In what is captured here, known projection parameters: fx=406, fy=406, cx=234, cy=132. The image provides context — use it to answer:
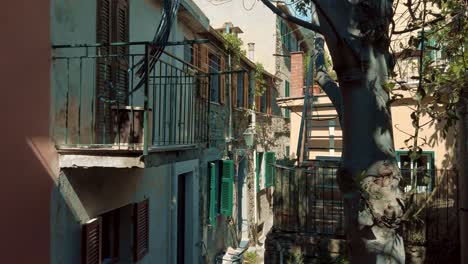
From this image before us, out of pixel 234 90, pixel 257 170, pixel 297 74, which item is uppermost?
pixel 297 74

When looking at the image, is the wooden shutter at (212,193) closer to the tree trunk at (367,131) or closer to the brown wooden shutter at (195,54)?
the brown wooden shutter at (195,54)

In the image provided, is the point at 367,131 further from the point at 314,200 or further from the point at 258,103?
the point at 258,103

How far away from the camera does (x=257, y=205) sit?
1504cm

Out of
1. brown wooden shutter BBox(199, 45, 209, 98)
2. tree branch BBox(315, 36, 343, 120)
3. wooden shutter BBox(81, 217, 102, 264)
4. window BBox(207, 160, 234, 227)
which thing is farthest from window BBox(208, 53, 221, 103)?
tree branch BBox(315, 36, 343, 120)

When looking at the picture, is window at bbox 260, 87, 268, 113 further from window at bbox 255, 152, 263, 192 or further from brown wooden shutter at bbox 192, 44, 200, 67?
brown wooden shutter at bbox 192, 44, 200, 67

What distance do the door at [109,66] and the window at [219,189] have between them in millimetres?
4840

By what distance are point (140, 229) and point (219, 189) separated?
4.77 m

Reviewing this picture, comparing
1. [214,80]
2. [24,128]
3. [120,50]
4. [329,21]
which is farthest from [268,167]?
[329,21]

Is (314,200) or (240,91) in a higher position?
(240,91)

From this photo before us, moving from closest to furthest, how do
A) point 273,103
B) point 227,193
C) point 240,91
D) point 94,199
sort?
point 94,199
point 227,193
point 240,91
point 273,103

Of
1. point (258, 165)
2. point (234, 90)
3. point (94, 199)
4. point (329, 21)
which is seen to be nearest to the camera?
point (329, 21)

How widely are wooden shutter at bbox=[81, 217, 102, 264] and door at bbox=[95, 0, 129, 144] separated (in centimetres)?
102

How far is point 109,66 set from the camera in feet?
18.7

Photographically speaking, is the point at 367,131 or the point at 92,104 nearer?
the point at 367,131
